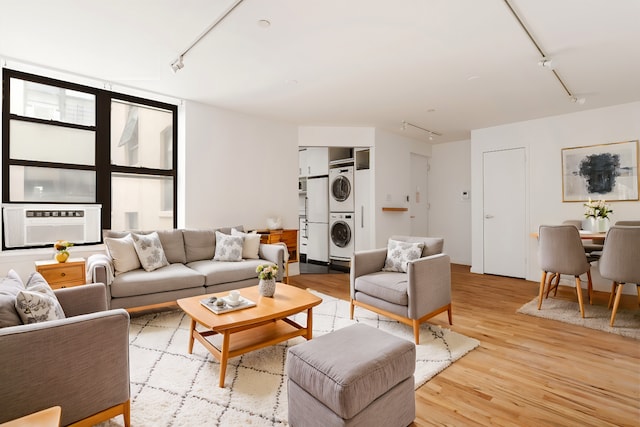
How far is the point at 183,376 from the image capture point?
207 centimetres

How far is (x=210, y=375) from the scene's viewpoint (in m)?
2.09

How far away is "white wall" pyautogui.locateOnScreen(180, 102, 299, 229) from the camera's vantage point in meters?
4.30

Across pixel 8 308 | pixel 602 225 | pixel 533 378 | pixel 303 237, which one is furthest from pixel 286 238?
pixel 602 225

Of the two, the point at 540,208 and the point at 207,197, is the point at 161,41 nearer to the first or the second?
the point at 207,197

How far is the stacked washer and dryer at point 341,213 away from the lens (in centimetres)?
583

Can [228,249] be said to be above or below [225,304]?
above

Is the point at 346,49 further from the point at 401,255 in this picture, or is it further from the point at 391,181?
the point at 391,181

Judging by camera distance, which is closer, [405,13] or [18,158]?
[405,13]

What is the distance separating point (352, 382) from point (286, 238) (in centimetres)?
357

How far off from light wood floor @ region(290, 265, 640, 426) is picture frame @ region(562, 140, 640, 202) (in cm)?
247

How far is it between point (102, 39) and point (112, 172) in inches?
68.8

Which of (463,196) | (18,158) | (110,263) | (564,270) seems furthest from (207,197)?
(463,196)

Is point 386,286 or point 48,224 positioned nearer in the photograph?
point 386,286

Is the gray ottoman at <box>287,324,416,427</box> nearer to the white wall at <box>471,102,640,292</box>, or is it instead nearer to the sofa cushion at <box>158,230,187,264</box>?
the sofa cushion at <box>158,230,187,264</box>
